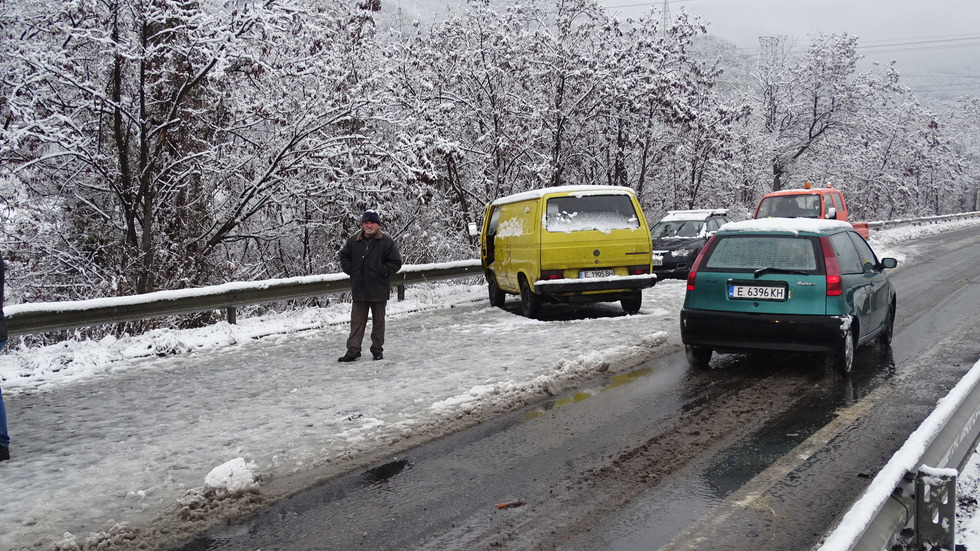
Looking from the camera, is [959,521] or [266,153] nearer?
[959,521]

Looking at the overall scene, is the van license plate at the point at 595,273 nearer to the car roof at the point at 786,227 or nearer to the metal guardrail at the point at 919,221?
the car roof at the point at 786,227

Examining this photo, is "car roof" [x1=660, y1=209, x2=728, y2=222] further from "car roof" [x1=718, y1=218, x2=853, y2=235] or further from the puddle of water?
the puddle of water

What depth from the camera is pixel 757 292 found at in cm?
740

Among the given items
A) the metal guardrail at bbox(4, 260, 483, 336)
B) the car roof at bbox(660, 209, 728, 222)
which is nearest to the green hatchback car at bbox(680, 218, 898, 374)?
the metal guardrail at bbox(4, 260, 483, 336)

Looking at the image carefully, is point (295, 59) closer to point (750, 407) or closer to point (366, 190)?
point (366, 190)

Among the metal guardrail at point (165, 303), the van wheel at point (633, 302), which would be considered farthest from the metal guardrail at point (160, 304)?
the van wheel at point (633, 302)

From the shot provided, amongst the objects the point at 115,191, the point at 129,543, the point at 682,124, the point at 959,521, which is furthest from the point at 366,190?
the point at 682,124

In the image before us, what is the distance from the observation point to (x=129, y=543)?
3.89 metres

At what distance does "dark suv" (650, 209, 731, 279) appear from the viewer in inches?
746

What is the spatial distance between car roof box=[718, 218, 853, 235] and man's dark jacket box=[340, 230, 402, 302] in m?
A: 3.84

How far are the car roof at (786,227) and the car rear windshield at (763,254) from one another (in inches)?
2.9

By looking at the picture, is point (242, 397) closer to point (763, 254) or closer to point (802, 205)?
point (763, 254)

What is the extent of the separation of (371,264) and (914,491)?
260 inches

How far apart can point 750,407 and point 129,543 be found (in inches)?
189
